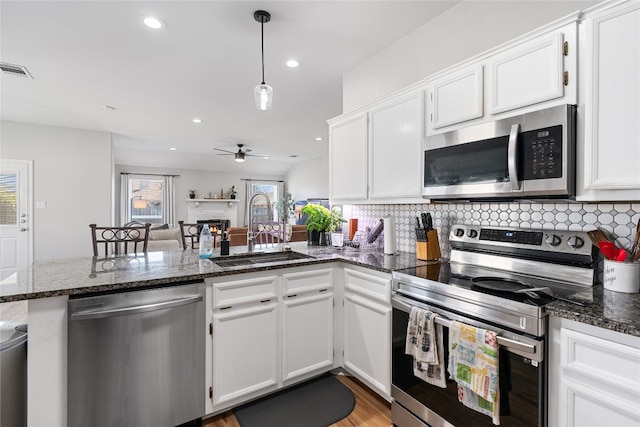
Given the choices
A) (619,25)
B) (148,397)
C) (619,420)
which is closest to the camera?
(619,420)

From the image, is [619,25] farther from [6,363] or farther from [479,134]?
[6,363]

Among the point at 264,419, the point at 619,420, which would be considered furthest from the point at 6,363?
the point at 619,420

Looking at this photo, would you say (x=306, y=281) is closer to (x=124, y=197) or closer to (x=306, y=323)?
(x=306, y=323)

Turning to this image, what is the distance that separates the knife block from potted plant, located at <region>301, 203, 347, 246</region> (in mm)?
1056

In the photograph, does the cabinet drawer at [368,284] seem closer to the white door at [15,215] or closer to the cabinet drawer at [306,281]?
the cabinet drawer at [306,281]

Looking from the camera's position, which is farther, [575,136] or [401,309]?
[401,309]

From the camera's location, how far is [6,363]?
4.60 ft

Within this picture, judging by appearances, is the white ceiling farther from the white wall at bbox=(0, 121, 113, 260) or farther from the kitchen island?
the kitchen island

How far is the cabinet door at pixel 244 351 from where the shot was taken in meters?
1.86

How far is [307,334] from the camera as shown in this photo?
2.19m

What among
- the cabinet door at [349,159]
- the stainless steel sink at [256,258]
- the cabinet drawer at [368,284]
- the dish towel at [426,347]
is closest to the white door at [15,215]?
the stainless steel sink at [256,258]

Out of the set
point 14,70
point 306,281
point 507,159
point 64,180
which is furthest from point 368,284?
point 64,180

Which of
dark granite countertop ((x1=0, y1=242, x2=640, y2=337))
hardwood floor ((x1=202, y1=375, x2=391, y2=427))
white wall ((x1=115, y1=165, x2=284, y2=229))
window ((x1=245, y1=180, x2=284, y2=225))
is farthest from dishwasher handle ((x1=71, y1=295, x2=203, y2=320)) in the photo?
window ((x1=245, y1=180, x2=284, y2=225))

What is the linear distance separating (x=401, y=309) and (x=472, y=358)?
19.1 inches
